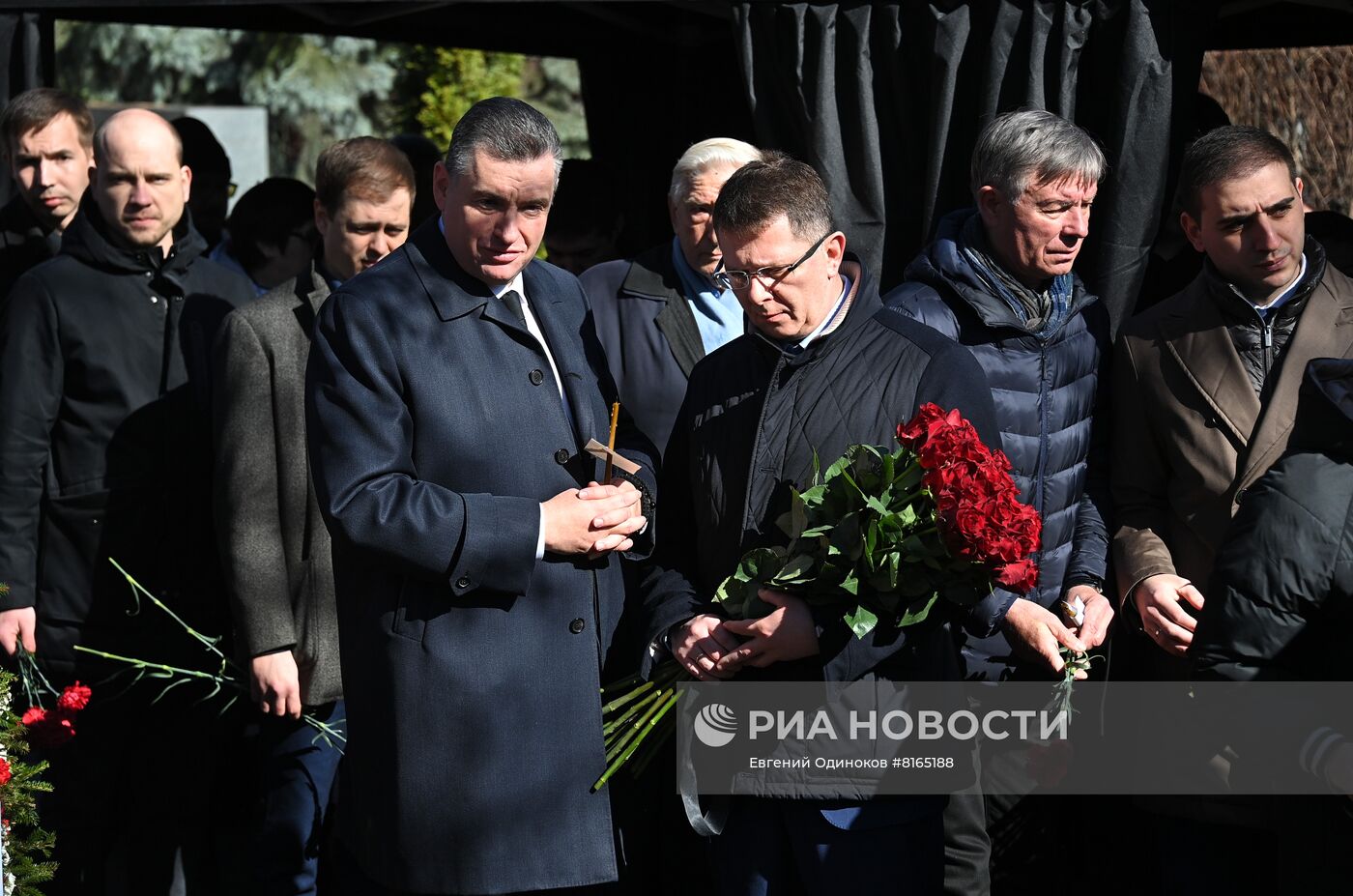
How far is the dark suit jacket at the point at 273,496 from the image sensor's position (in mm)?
3832

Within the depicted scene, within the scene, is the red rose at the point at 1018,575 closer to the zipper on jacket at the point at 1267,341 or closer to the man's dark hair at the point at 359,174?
the zipper on jacket at the point at 1267,341

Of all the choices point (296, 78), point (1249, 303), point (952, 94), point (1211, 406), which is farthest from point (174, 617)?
point (296, 78)

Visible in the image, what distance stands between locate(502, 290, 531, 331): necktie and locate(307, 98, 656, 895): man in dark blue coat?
17mm

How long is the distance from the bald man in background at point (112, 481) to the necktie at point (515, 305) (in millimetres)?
1462

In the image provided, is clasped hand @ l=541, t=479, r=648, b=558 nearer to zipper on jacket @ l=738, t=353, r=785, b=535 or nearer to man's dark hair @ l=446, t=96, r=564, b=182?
zipper on jacket @ l=738, t=353, r=785, b=535

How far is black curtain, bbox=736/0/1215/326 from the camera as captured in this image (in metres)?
3.99

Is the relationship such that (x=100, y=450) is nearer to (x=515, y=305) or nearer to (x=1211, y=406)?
(x=515, y=305)

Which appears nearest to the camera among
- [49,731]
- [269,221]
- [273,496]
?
[49,731]

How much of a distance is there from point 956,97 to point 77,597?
279 centimetres

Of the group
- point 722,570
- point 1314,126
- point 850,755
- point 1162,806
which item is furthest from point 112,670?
point 1314,126

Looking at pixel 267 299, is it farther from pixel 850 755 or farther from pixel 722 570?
pixel 850 755

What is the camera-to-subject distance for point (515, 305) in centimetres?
319

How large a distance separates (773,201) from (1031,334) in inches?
32.3

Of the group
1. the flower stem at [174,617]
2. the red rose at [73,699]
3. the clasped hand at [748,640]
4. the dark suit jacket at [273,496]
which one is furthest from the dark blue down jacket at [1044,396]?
the red rose at [73,699]
